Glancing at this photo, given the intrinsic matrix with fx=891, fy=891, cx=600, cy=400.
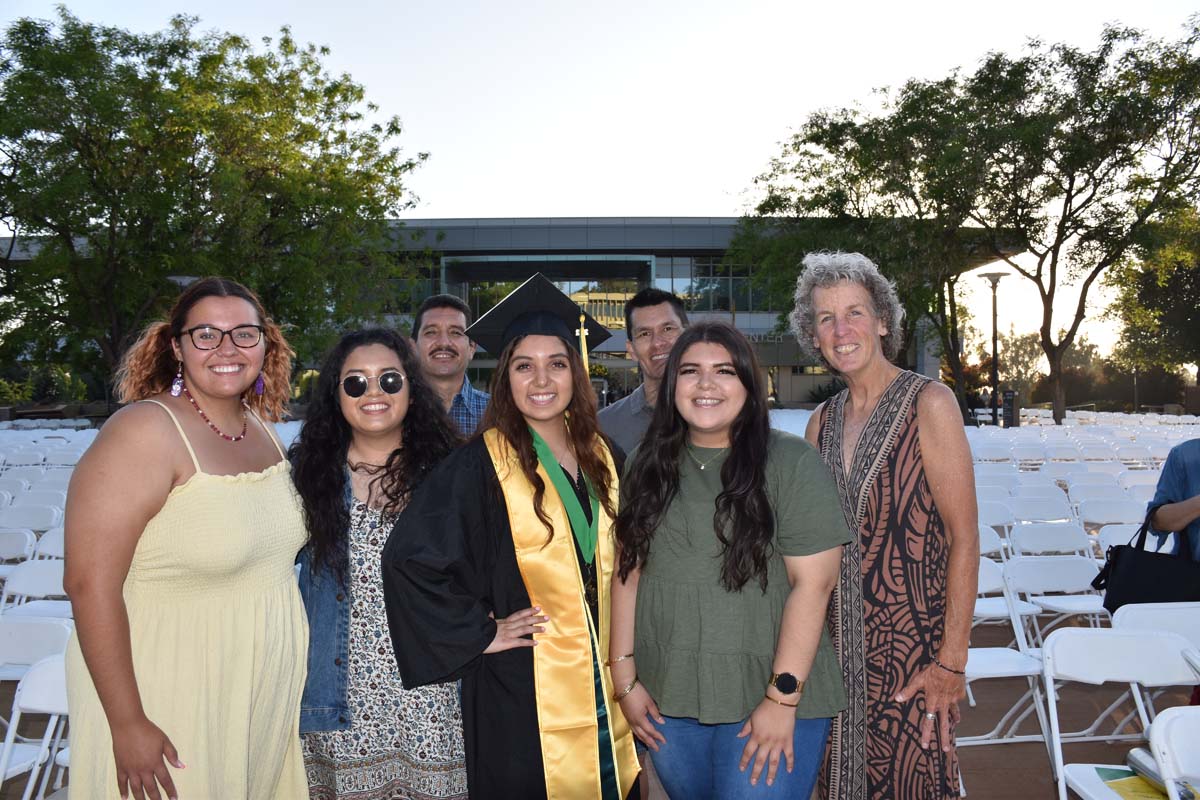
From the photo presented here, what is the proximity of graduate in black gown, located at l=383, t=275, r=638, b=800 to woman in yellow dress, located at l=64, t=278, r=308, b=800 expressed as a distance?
1.13 feet

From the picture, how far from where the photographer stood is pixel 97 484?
75.8 inches

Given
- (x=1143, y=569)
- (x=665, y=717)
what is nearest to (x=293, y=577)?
(x=665, y=717)

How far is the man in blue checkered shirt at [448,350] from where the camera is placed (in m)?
3.98

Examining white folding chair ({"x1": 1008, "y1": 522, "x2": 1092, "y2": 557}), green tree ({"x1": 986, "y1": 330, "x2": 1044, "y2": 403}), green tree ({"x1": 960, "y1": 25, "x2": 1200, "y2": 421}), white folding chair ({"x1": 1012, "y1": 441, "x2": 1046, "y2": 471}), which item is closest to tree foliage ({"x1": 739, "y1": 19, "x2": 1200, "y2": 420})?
green tree ({"x1": 960, "y1": 25, "x2": 1200, "y2": 421})

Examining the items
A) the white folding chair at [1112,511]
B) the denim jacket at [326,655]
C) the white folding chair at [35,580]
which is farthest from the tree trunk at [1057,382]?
the denim jacket at [326,655]

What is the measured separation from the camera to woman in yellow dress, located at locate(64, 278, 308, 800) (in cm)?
196

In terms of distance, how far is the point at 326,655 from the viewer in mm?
2307

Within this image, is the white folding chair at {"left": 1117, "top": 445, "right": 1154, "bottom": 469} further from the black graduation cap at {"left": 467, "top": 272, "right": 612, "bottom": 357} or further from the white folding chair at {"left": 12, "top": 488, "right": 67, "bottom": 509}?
the white folding chair at {"left": 12, "top": 488, "right": 67, "bottom": 509}

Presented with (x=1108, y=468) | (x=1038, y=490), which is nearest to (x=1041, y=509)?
(x=1038, y=490)

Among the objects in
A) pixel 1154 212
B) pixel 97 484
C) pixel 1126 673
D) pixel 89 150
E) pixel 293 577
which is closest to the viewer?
pixel 97 484

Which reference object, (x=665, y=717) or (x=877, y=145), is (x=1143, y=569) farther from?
(x=877, y=145)

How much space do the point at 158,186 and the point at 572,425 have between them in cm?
1457

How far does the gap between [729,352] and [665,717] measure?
922 millimetres

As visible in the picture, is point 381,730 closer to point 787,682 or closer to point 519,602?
point 519,602
